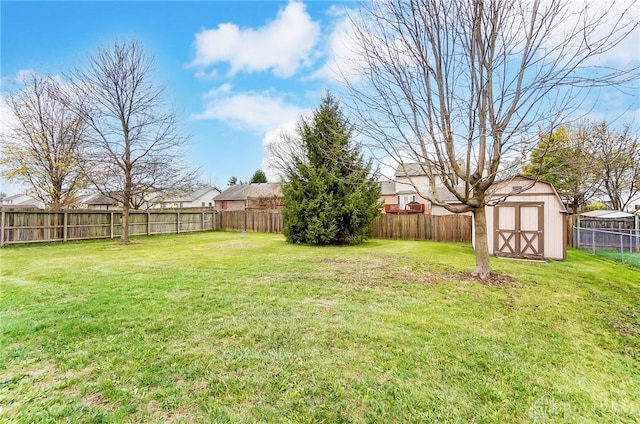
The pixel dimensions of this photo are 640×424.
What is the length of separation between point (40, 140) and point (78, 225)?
6332mm

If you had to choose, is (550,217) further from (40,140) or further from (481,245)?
(40,140)

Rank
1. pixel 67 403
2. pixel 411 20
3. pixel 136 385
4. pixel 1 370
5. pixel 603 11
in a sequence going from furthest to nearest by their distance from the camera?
pixel 411 20, pixel 603 11, pixel 1 370, pixel 136 385, pixel 67 403

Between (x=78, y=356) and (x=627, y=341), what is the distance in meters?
5.96

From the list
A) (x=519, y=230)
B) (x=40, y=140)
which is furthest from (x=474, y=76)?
(x=40, y=140)

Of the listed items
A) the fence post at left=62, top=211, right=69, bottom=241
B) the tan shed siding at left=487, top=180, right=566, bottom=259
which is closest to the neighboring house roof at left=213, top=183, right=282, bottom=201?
the fence post at left=62, top=211, right=69, bottom=241

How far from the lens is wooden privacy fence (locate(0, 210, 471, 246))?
458 inches

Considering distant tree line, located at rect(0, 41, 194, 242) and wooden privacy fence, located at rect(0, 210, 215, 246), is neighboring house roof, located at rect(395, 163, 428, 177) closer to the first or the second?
distant tree line, located at rect(0, 41, 194, 242)

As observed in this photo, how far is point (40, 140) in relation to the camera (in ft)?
50.8

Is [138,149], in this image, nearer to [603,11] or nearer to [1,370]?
[1,370]

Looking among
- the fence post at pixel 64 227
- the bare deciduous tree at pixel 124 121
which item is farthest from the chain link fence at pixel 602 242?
the fence post at pixel 64 227

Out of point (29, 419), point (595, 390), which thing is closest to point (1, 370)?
point (29, 419)

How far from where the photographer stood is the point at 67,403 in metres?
2.10

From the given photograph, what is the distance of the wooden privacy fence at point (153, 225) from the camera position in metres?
11.6

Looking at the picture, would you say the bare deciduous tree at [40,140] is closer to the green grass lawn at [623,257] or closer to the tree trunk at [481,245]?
the tree trunk at [481,245]
